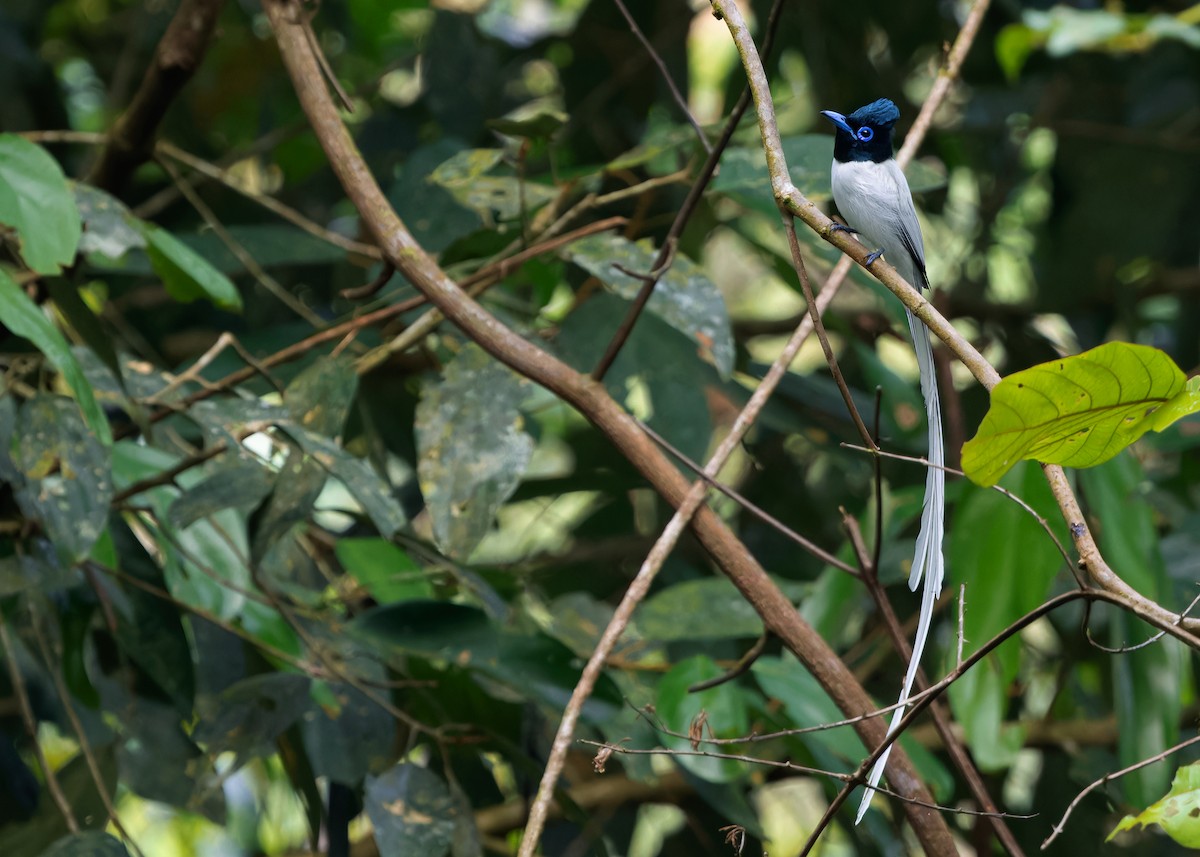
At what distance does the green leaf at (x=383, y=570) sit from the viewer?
177 centimetres

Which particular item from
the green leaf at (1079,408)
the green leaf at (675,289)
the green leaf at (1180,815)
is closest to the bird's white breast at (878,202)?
the green leaf at (675,289)

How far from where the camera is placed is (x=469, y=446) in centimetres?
146

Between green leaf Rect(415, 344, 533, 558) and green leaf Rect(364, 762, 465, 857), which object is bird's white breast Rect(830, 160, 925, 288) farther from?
green leaf Rect(364, 762, 465, 857)

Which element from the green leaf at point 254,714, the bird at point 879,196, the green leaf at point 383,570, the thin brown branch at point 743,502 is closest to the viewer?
the thin brown branch at point 743,502

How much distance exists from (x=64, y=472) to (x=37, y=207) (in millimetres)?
273

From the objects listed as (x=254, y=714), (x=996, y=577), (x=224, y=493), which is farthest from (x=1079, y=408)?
(x=254, y=714)

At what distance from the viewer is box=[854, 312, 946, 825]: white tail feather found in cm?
97

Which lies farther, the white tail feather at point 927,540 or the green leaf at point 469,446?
the green leaf at point 469,446

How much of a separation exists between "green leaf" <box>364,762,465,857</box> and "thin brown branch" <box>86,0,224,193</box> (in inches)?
38.4

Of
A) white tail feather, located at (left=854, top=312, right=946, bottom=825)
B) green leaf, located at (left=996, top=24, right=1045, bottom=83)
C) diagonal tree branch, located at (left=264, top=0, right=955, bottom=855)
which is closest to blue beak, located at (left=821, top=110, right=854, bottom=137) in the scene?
white tail feather, located at (left=854, top=312, right=946, bottom=825)

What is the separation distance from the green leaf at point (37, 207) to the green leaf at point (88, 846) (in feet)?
1.99

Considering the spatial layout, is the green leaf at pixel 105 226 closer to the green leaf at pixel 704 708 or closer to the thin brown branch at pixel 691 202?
the thin brown branch at pixel 691 202

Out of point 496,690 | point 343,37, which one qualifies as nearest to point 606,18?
point 343,37

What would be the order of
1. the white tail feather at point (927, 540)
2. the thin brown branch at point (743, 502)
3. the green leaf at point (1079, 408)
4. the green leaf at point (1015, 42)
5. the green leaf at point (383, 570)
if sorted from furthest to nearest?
1. the green leaf at point (1015, 42)
2. the green leaf at point (383, 570)
3. the thin brown branch at point (743, 502)
4. the white tail feather at point (927, 540)
5. the green leaf at point (1079, 408)
